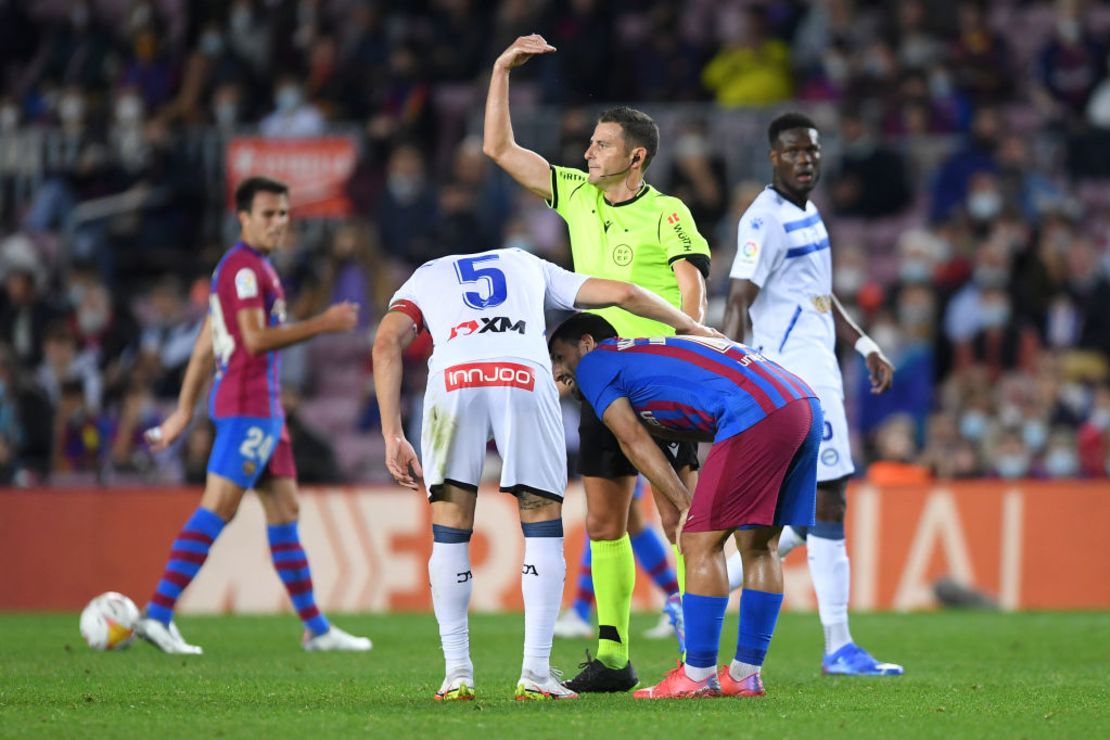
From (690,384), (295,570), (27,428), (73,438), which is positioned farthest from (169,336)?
(690,384)

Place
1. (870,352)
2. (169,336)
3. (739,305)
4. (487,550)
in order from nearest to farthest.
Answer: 1. (739,305)
2. (870,352)
3. (487,550)
4. (169,336)

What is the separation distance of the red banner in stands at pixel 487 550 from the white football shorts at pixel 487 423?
23.5 ft

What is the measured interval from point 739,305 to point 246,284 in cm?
301

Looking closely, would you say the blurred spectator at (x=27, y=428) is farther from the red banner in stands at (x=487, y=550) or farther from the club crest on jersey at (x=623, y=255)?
the club crest on jersey at (x=623, y=255)

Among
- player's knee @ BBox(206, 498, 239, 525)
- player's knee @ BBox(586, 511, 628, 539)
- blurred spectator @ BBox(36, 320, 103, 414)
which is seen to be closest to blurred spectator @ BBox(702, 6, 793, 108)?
blurred spectator @ BBox(36, 320, 103, 414)

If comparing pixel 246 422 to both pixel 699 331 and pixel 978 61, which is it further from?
pixel 978 61

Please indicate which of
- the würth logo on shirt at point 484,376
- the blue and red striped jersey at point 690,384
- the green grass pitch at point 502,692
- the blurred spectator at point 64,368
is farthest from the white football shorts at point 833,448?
the blurred spectator at point 64,368

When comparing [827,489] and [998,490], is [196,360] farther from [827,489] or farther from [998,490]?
[998,490]

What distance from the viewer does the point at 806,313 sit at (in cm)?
910

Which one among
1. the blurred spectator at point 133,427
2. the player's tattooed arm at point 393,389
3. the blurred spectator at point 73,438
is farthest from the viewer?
the blurred spectator at point 133,427

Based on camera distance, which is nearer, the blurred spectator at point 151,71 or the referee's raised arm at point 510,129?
the referee's raised arm at point 510,129

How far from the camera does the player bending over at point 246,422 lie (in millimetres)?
10078

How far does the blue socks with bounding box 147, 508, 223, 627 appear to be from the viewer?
10.1 meters

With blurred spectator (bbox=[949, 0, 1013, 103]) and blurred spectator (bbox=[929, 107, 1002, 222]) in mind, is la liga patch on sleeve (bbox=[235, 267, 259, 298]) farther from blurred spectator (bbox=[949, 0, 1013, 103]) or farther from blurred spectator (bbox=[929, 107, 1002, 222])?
blurred spectator (bbox=[949, 0, 1013, 103])
